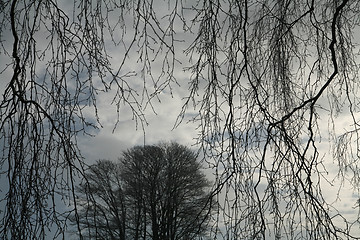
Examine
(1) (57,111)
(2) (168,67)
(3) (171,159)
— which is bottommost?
(1) (57,111)

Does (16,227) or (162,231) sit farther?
(162,231)

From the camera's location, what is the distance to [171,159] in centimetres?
1306

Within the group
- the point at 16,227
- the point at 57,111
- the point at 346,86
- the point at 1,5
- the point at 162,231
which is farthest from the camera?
the point at 162,231

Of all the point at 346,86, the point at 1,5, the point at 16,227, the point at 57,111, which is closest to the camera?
the point at 16,227

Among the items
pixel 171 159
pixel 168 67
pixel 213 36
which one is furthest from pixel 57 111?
pixel 171 159

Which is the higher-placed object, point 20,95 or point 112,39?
point 112,39

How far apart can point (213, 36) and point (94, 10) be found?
1.68 ft

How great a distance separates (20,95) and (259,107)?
0.98m

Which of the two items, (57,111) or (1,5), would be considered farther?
(1,5)

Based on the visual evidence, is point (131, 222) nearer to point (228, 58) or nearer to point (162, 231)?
point (162, 231)

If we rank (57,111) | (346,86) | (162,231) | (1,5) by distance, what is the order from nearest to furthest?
(57,111) < (1,5) < (346,86) < (162,231)

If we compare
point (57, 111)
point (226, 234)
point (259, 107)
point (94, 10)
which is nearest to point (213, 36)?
point (259, 107)

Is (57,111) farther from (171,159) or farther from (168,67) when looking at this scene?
(171,159)

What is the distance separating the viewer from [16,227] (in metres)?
1.37
